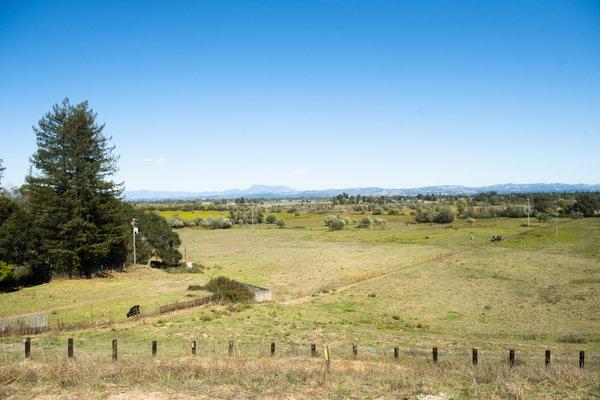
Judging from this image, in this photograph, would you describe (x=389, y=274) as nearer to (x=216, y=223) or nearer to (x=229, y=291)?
(x=229, y=291)

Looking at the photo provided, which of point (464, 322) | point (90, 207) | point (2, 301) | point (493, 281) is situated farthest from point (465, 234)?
point (2, 301)

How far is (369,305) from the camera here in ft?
124

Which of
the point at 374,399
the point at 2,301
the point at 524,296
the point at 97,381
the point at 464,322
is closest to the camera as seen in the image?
the point at 374,399

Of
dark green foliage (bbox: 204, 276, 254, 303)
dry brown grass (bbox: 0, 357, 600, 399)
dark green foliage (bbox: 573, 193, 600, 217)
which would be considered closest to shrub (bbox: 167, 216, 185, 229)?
dark green foliage (bbox: 204, 276, 254, 303)

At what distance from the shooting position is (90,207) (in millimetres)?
46719

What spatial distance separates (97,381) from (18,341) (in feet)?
42.4

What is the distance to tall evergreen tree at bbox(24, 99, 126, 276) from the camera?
4441 cm

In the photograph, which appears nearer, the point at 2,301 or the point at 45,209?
the point at 2,301

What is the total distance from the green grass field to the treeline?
265cm

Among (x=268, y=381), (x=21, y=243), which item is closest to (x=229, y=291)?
(x=21, y=243)

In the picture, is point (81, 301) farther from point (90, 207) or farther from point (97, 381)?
point (97, 381)

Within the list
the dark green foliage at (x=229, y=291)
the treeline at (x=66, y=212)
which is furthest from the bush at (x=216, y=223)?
the dark green foliage at (x=229, y=291)

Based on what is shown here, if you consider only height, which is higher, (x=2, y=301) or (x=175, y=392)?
(x=175, y=392)

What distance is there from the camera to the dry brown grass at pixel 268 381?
12.2 m
